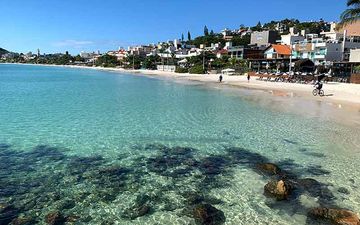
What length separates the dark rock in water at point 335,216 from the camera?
8695 mm

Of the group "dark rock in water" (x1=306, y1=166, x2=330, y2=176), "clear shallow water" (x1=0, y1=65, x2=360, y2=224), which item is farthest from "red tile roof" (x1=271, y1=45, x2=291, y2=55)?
"dark rock in water" (x1=306, y1=166, x2=330, y2=176)

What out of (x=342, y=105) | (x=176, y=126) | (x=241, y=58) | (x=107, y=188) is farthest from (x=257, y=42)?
(x=107, y=188)

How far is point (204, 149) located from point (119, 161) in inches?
166

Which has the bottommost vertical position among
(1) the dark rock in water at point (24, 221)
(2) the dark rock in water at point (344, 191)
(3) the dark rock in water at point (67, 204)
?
(1) the dark rock in water at point (24, 221)

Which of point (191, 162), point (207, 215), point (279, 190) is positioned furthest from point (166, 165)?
point (279, 190)

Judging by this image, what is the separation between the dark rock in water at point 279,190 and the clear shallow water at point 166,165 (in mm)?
275

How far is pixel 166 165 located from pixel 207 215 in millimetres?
4515

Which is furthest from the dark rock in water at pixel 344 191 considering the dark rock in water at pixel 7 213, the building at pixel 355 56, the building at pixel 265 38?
the building at pixel 265 38

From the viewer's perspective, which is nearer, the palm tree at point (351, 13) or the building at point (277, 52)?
the palm tree at point (351, 13)

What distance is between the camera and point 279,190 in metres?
10.5

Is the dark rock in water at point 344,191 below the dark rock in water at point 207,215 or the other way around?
the other way around

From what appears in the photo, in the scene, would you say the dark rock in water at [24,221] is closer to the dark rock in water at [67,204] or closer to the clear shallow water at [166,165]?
the clear shallow water at [166,165]

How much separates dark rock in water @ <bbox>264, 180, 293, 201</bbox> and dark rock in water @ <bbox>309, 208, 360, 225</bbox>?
1.08 meters

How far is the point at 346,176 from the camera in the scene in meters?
12.3
